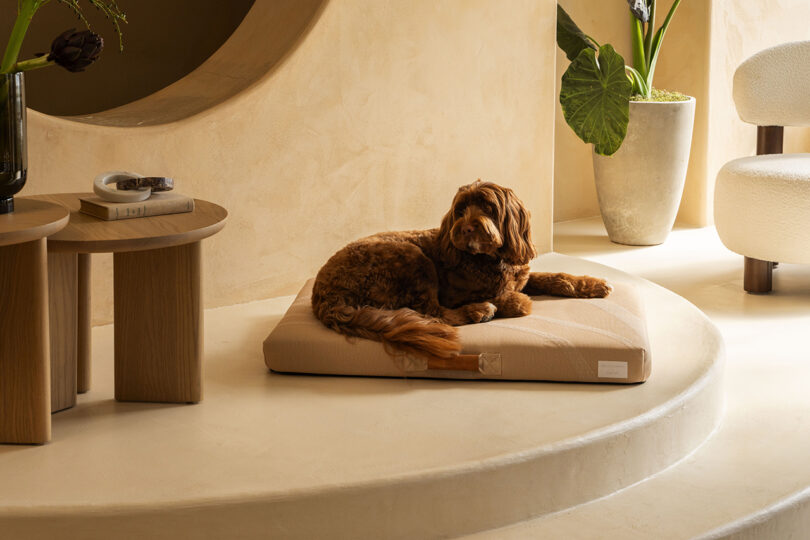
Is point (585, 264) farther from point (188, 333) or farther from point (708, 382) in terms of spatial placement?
point (188, 333)

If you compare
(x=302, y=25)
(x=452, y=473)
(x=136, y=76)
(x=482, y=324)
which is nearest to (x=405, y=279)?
(x=482, y=324)

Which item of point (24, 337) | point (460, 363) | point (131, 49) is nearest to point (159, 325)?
point (24, 337)

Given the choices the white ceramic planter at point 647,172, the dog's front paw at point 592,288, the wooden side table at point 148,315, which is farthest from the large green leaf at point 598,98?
the wooden side table at point 148,315

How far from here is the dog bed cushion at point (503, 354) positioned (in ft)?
8.52

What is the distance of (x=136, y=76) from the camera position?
6.57 metres

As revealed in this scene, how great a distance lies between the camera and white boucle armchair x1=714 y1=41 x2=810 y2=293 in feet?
12.1

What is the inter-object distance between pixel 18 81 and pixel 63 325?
0.58m

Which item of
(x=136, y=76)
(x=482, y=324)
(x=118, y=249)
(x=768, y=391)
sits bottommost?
(x=768, y=391)

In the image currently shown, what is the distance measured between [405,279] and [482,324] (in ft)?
0.80

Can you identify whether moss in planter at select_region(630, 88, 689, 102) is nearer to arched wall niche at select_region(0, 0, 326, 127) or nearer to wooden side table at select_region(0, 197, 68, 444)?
arched wall niche at select_region(0, 0, 326, 127)

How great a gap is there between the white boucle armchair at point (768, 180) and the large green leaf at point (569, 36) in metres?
0.73

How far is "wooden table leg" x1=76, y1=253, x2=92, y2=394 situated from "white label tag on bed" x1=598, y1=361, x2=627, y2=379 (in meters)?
1.32

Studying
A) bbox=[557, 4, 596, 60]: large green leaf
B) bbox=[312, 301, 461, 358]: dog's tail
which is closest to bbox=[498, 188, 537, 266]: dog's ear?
bbox=[312, 301, 461, 358]: dog's tail

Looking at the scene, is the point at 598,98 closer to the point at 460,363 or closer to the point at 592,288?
the point at 592,288
